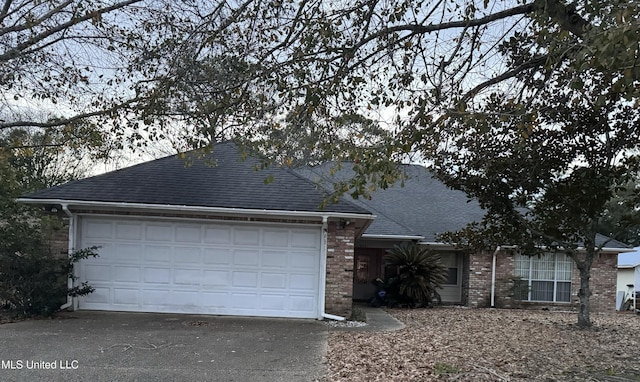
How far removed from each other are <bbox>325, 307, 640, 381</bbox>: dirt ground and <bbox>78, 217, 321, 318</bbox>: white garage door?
2.39m

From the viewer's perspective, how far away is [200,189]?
486 inches

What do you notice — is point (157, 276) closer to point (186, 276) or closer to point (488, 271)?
point (186, 276)

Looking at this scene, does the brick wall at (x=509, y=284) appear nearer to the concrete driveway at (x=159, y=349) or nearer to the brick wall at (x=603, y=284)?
the brick wall at (x=603, y=284)

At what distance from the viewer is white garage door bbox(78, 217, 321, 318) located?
1202 cm

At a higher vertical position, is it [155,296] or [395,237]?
[395,237]

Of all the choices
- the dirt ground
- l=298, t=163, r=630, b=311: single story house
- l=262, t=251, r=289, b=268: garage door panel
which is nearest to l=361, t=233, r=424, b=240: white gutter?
l=298, t=163, r=630, b=311: single story house

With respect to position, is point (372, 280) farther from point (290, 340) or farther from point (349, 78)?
point (349, 78)

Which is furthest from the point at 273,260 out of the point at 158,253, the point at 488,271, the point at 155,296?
the point at 488,271

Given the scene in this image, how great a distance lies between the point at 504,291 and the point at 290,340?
1154 centimetres

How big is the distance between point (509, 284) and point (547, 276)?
1.54 m

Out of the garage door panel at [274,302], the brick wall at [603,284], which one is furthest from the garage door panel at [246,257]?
the brick wall at [603,284]

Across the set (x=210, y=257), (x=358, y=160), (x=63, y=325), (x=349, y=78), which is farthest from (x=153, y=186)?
(x=358, y=160)

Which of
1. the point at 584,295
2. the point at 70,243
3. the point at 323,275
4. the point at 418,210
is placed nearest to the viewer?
the point at 70,243

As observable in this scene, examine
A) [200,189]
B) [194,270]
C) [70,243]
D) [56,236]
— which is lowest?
[194,270]
